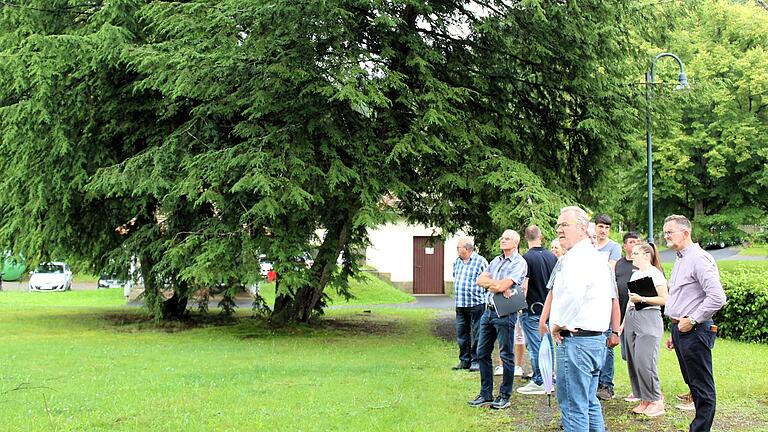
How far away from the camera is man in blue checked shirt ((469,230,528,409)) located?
787cm

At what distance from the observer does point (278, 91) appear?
1502 centimetres

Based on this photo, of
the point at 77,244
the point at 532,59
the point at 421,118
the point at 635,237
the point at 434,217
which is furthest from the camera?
the point at 77,244

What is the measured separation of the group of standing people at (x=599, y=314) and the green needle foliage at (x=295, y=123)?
5.46m

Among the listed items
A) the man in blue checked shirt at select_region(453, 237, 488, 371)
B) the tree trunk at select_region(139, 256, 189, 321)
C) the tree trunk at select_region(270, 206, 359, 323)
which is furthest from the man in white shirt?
the tree trunk at select_region(139, 256, 189, 321)

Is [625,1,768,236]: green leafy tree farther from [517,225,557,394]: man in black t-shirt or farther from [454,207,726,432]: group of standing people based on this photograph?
[454,207,726,432]: group of standing people

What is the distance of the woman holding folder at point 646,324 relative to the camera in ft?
25.4

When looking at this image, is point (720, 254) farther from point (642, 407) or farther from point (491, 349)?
point (491, 349)

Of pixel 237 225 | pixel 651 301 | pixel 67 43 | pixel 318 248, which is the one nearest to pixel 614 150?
pixel 318 248

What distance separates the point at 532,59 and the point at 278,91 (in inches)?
221

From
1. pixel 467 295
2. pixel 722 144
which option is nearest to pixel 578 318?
pixel 467 295

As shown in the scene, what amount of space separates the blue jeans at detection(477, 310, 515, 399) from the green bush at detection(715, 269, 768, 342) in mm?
8484

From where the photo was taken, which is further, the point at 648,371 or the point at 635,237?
the point at 635,237

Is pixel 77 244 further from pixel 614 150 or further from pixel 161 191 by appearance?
pixel 614 150

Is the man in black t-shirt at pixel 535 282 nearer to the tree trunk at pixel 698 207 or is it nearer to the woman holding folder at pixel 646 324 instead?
the woman holding folder at pixel 646 324
